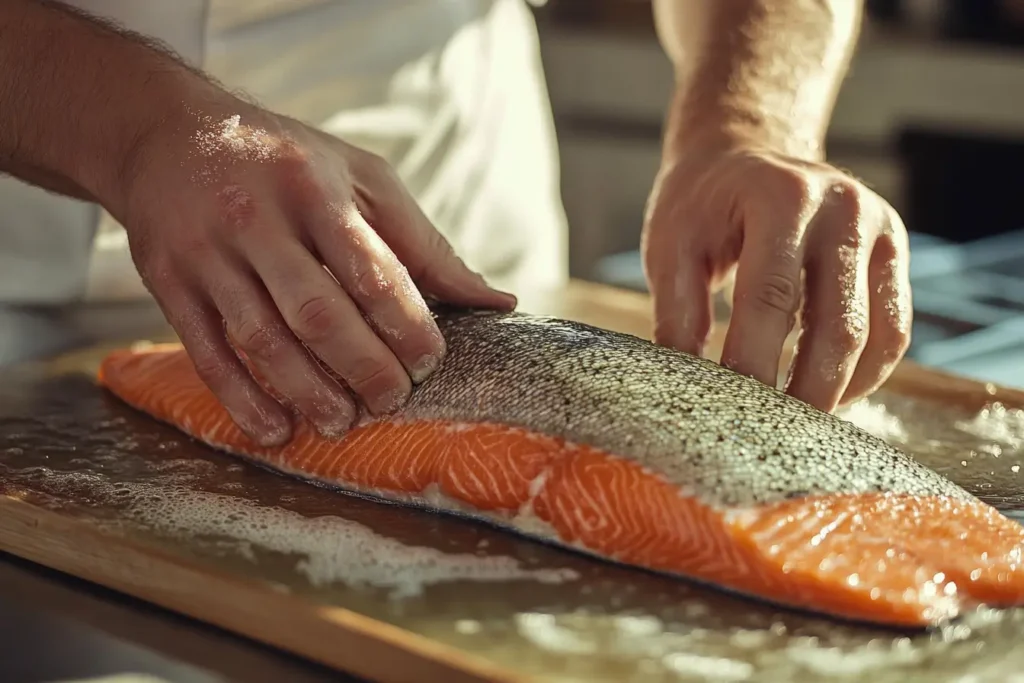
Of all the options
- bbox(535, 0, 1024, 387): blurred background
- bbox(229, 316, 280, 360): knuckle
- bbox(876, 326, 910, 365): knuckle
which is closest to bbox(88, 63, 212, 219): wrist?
bbox(229, 316, 280, 360): knuckle

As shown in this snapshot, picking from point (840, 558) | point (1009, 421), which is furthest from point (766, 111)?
point (840, 558)

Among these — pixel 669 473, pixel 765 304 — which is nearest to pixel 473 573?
pixel 669 473

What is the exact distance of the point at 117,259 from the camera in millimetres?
2039

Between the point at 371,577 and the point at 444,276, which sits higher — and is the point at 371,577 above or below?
below

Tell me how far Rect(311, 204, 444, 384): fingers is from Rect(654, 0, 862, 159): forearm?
597mm

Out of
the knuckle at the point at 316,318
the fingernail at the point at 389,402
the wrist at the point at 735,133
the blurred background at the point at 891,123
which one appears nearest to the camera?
the knuckle at the point at 316,318

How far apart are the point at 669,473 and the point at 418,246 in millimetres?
461

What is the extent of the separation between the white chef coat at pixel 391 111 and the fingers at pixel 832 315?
0.90 m

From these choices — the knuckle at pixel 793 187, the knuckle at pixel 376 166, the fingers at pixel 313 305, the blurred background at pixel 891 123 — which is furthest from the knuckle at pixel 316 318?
the blurred background at pixel 891 123

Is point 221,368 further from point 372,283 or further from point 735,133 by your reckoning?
point 735,133

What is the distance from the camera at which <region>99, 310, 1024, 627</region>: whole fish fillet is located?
3.89 ft

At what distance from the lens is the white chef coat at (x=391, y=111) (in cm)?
199

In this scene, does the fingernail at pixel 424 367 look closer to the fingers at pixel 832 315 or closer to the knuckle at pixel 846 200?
the fingers at pixel 832 315

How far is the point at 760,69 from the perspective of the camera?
200 centimetres
